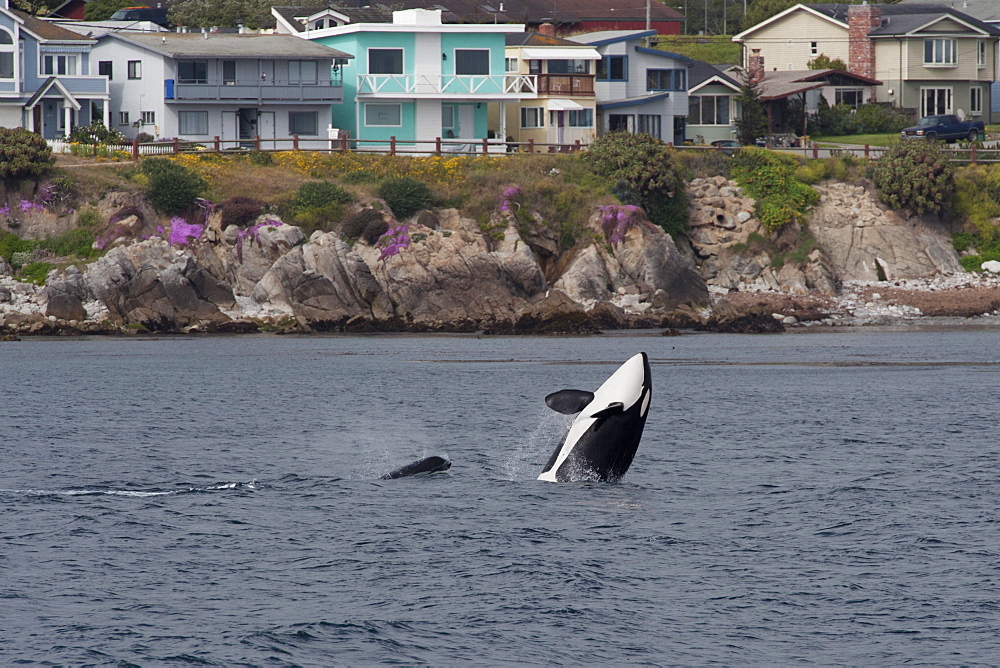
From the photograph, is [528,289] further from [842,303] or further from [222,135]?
[222,135]

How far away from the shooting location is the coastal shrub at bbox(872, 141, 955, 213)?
69938 mm

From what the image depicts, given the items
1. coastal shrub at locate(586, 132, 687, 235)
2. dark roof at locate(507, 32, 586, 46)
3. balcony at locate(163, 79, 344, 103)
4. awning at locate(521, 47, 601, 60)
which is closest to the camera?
coastal shrub at locate(586, 132, 687, 235)

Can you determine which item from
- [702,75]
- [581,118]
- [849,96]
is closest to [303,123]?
[581,118]

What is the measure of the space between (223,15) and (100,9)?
14.8 meters

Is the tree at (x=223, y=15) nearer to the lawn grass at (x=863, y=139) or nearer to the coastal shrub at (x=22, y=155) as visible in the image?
the coastal shrub at (x=22, y=155)

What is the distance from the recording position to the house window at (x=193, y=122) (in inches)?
3061

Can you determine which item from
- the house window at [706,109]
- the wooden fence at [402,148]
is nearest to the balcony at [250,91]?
the wooden fence at [402,148]

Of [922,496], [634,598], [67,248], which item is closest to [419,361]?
[67,248]

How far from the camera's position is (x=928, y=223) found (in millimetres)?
70562

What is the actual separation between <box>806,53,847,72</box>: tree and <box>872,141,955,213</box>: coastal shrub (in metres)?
27.9

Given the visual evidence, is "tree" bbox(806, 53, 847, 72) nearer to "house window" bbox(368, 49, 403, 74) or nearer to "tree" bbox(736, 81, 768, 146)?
"tree" bbox(736, 81, 768, 146)

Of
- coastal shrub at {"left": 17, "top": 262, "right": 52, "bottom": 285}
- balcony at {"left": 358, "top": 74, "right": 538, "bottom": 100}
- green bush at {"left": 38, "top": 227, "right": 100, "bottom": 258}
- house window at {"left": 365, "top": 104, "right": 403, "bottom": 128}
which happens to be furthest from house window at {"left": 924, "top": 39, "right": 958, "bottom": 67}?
coastal shrub at {"left": 17, "top": 262, "right": 52, "bottom": 285}

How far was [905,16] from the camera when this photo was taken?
9831 centimetres

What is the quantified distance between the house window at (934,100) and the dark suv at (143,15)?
196 feet
